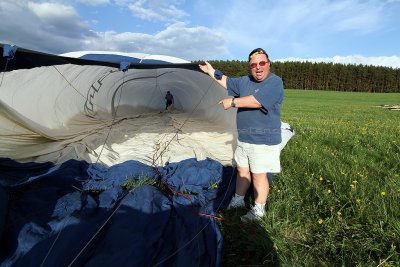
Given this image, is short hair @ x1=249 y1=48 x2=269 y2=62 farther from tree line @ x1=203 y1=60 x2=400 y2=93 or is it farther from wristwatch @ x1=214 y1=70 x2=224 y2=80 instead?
tree line @ x1=203 y1=60 x2=400 y2=93

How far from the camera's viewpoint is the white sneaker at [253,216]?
2.94m

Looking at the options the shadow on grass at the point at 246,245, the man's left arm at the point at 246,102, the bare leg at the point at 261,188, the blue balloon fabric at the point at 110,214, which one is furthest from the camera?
the bare leg at the point at 261,188

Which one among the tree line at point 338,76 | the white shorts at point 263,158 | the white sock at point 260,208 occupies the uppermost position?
the tree line at point 338,76

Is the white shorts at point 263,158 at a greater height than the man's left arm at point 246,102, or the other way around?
the man's left arm at point 246,102

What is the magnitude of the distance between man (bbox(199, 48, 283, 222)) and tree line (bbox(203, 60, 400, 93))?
4474 centimetres

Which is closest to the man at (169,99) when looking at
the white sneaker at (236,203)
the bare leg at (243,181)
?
the bare leg at (243,181)

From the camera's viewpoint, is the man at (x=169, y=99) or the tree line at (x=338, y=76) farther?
the tree line at (x=338, y=76)

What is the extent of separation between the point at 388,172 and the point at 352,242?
1.69 m

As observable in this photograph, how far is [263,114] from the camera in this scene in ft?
10.1

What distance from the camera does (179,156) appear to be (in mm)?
4680

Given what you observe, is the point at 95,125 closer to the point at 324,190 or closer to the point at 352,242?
the point at 324,190

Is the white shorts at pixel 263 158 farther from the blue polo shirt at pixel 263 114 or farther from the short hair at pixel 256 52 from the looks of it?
the short hair at pixel 256 52

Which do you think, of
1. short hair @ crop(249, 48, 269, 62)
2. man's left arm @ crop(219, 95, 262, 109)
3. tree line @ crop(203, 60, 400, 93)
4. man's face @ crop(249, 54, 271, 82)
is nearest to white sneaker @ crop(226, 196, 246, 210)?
man's left arm @ crop(219, 95, 262, 109)

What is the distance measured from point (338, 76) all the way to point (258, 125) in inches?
1919
